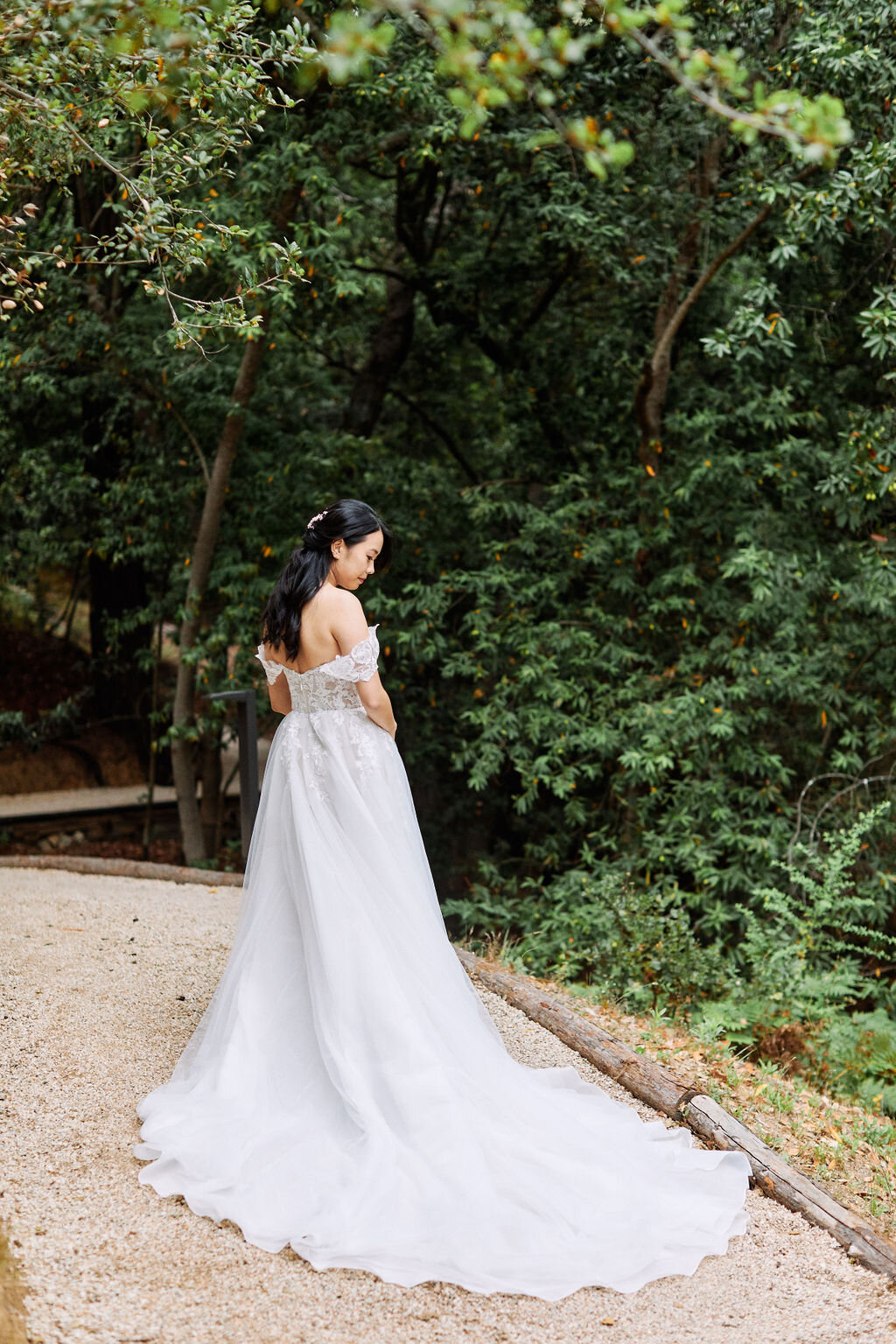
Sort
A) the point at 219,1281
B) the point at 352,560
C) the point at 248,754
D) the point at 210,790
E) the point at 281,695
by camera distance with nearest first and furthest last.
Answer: the point at 219,1281 < the point at 352,560 < the point at 281,695 < the point at 248,754 < the point at 210,790

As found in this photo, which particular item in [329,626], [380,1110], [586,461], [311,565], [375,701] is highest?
[586,461]

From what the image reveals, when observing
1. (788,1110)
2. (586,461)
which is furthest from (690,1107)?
(586,461)

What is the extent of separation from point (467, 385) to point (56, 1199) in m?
8.94

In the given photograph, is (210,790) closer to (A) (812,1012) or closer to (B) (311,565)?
(A) (812,1012)

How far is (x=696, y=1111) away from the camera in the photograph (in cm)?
396

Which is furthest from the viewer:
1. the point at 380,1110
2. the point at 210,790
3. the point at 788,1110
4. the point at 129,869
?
the point at 210,790

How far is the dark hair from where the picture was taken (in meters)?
3.72

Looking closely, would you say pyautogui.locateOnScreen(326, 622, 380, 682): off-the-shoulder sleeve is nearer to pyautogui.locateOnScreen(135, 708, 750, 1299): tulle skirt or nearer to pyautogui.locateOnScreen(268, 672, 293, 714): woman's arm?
pyautogui.locateOnScreen(135, 708, 750, 1299): tulle skirt

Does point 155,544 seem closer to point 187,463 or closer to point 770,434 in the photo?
point 187,463

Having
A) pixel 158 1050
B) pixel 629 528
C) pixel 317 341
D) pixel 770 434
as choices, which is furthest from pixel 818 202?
pixel 158 1050

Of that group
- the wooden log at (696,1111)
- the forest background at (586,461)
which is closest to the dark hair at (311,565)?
the forest background at (586,461)

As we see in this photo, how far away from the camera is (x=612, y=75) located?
24.3 feet

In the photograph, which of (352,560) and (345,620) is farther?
(352,560)

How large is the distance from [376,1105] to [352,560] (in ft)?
5.80
